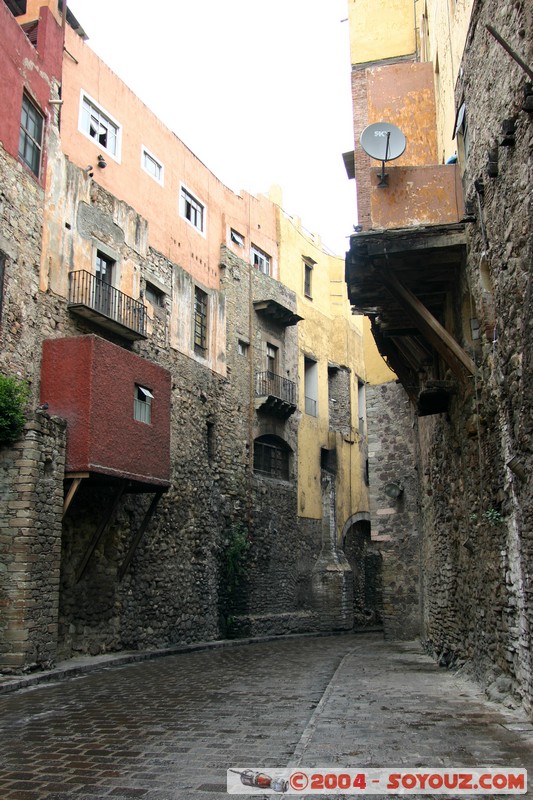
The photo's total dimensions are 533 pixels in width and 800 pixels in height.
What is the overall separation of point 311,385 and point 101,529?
14.8 meters

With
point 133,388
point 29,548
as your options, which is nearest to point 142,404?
point 133,388

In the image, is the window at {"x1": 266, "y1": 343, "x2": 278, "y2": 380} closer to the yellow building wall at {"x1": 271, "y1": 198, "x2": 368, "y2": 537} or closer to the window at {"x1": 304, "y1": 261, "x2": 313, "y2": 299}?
the yellow building wall at {"x1": 271, "y1": 198, "x2": 368, "y2": 537}

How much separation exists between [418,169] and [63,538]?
9009 mm

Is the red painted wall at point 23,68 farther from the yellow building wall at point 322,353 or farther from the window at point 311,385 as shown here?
the window at point 311,385

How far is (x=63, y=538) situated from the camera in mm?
13695

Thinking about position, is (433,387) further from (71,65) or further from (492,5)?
(71,65)

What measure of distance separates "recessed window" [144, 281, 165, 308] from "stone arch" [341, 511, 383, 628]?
12630mm

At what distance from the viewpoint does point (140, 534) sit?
50.5 ft

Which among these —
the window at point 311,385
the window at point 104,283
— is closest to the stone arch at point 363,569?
the window at point 311,385

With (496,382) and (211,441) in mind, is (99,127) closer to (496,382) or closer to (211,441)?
(211,441)

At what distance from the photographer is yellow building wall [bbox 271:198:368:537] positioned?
85.6 ft

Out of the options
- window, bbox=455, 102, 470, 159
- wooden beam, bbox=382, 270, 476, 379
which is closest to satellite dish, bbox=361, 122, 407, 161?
window, bbox=455, 102, 470, 159

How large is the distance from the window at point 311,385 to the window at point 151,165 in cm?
1002

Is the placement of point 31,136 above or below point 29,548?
above
